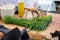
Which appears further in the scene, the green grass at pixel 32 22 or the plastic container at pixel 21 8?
the plastic container at pixel 21 8

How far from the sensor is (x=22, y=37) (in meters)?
1.01

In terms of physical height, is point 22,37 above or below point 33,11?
below

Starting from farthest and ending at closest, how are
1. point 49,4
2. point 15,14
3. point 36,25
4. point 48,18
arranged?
point 49,4 → point 15,14 → point 48,18 → point 36,25

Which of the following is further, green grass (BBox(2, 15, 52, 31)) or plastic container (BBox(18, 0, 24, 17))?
plastic container (BBox(18, 0, 24, 17))

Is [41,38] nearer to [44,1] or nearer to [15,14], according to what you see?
[15,14]

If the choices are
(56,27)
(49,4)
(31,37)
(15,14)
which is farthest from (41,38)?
(49,4)

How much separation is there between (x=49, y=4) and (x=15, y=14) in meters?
1.21

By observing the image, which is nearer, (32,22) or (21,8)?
(32,22)

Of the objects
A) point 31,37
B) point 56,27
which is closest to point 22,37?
point 31,37

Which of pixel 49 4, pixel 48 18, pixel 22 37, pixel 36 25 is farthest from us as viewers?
pixel 49 4

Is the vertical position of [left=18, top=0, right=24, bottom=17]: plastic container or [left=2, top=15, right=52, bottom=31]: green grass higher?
[left=18, top=0, right=24, bottom=17]: plastic container

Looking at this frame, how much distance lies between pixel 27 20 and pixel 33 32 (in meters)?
0.17

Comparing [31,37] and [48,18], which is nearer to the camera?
[31,37]

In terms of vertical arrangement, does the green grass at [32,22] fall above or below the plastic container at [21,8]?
below
